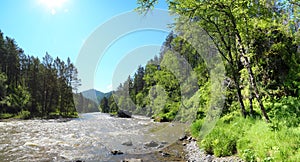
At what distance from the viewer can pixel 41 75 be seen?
171 ft

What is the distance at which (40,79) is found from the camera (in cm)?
5259

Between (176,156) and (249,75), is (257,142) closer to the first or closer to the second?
(249,75)

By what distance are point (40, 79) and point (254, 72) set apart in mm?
51729

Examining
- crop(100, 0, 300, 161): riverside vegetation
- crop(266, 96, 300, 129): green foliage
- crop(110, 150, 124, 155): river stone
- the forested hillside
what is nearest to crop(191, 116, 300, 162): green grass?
crop(100, 0, 300, 161): riverside vegetation

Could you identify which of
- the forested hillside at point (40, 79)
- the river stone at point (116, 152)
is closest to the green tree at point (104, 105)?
the forested hillside at point (40, 79)

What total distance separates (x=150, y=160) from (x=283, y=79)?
8.37 meters

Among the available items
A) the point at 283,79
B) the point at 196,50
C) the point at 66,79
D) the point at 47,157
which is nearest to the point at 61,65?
the point at 66,79

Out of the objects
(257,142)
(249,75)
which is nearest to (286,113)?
(249,75)

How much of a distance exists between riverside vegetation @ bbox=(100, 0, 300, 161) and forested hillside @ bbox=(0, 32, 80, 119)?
43766 mm

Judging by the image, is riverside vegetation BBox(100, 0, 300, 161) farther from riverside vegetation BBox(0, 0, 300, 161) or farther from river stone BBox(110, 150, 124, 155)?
river stone BBox(110, 150, 124, 155)

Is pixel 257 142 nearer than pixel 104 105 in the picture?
Yes

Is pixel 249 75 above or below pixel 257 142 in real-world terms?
above

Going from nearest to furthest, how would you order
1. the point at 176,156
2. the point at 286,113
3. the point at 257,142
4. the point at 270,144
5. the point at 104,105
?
the point at 270,144
the point at 257,142
the point at 286,113
the point at 176,156
the point at 104,105

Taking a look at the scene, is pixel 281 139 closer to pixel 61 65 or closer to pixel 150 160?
pixel 150 160
